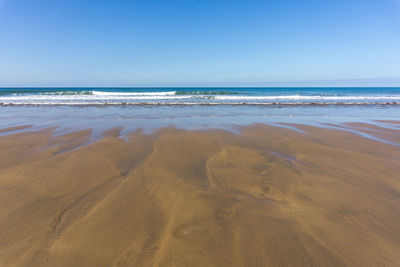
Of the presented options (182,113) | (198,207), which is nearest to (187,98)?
(182,113)

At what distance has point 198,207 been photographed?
2.52 m

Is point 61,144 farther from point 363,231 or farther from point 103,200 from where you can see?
point 363,231

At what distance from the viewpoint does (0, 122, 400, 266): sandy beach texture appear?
1.83 meters

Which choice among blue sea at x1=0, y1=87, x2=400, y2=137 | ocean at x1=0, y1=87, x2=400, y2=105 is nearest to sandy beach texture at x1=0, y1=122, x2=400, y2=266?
blue sea at x1=0, y1=87, x2=400, y2=137

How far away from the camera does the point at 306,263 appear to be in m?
1.76

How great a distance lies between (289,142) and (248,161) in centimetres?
233

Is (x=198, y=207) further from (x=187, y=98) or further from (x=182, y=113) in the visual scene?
(x=187, y=98)

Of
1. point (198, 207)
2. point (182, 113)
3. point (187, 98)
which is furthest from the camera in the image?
point (187, 98)

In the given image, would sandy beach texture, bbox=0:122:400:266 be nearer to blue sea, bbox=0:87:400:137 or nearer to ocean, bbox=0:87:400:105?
blue sea, bbox=0:87:400:137

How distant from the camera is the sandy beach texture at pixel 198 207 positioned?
6.02ft

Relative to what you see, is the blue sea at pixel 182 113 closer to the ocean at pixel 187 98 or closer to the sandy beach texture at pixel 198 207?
the ocean at pixel 187 98

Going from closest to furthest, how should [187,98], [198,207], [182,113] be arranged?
[198,207] → [182,113] → [187,98]

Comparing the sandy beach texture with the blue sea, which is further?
the blue sea


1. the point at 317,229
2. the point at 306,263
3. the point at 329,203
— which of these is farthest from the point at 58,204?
the point at 329,203
